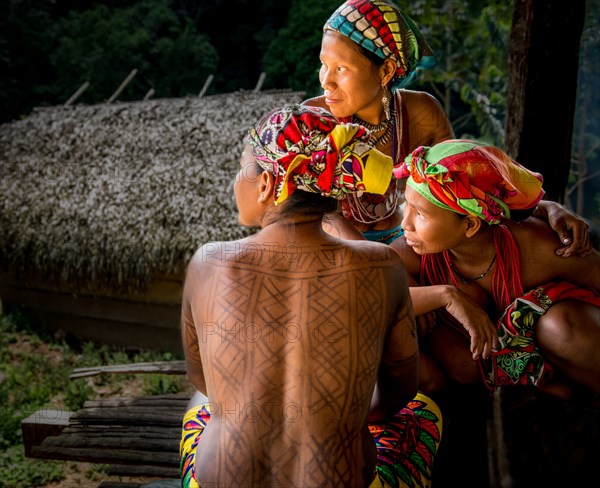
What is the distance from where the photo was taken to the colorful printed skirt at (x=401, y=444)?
1.63 metres

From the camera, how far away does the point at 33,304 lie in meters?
6.96

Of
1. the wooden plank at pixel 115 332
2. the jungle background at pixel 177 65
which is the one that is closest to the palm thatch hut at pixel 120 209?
the wooden plank at pixel 115 332

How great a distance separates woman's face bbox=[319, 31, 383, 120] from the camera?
2.19 m

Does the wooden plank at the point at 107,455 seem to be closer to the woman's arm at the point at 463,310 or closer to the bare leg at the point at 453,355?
the bare leg at the point at 453,355

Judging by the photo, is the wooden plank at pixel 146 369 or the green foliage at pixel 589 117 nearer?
the wooden plank at pixel 146 369

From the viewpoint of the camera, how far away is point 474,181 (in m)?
1.82

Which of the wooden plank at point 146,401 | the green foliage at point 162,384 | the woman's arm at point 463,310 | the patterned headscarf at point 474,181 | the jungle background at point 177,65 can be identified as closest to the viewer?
the patterned headscarf at point 474,181

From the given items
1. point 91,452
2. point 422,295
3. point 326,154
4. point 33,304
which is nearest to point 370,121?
point 422,295

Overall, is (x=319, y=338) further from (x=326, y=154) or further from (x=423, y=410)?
(x=423, y=410)

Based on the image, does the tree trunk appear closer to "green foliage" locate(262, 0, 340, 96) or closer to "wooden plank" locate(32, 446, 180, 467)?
"wooden plank" locate(32, 446, 180, 467)

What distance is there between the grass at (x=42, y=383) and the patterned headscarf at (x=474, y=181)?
3144 mm

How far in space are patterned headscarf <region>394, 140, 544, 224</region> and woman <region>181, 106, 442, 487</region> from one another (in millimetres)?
338

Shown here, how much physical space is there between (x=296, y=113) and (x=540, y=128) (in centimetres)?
233

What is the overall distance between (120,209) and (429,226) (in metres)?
4.83
